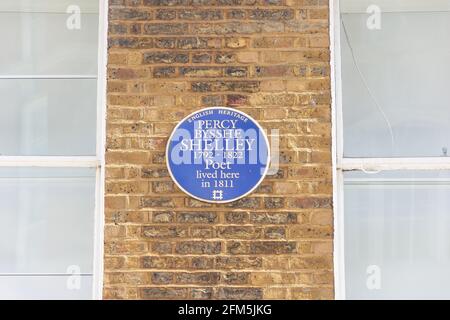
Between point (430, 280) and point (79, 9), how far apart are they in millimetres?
2620

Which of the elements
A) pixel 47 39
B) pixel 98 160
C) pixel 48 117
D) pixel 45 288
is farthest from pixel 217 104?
pixel 45 288

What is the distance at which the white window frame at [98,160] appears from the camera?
14.7 feet

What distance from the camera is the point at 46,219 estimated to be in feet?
15.0

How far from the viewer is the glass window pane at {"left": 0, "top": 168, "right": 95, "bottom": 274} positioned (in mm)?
4539

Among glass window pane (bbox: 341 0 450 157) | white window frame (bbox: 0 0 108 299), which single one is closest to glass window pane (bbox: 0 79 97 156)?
white window frame (bbox: 0 0 108 299)

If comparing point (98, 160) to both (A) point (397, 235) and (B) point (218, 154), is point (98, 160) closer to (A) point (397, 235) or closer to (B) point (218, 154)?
(B) point (218, 154)

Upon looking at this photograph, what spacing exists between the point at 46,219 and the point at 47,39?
1.09m

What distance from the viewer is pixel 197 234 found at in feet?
14.3

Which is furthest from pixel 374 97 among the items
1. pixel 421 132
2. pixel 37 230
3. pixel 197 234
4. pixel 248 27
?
pixel 37 230

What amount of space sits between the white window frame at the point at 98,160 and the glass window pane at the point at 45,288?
8 cm

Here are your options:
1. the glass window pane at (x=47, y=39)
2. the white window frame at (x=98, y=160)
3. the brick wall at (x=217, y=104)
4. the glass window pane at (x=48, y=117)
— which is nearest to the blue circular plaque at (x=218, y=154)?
the brick wall at (x=217, y=104)

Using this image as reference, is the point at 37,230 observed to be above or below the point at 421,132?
below

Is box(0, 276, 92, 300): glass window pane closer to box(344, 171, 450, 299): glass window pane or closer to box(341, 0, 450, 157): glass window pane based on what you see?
box(344, 171, 450, 299): glass window pane

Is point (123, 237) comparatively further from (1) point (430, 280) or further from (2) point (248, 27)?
(1) point (430, 280)
